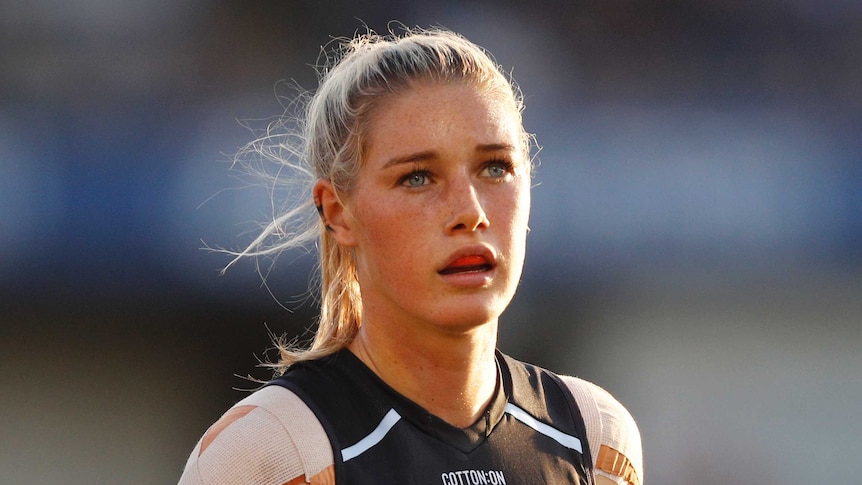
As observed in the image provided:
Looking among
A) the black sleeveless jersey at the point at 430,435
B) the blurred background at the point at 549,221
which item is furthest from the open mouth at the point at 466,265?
the blurred background at the point at 549,221

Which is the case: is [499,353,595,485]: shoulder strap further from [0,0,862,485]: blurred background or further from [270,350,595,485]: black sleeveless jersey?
[0,0,862,485]: blurred background

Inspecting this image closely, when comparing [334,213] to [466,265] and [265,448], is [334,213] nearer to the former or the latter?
[466,265]

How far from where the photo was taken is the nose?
5.46 ft

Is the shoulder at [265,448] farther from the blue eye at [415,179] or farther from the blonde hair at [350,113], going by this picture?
the blue eye at [415,179]

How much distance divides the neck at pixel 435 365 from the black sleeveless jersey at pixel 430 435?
0.10 feet

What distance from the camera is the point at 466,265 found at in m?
1.68

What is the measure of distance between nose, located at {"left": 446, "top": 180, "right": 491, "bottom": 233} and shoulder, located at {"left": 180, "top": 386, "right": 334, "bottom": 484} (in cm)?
39

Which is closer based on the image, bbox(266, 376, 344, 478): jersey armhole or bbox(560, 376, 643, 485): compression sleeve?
bbox(266, 376, 344, 478): jersey armhole

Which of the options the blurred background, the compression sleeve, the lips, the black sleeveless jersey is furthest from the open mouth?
the blurred background

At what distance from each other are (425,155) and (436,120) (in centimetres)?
7

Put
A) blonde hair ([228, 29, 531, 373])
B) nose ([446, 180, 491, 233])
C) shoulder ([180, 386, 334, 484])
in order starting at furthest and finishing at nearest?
blonde hair ([228, 29, 531, 373])
nose ([446, 180, 491, 233])
shoulder ([180, 386, 334, 484])

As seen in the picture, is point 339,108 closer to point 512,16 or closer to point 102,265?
point 102,265

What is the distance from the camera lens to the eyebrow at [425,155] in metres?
1.69

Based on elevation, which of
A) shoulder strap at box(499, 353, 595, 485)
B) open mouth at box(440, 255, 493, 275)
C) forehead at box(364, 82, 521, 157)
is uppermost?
forehead at box(364, 82, 521, 157)
